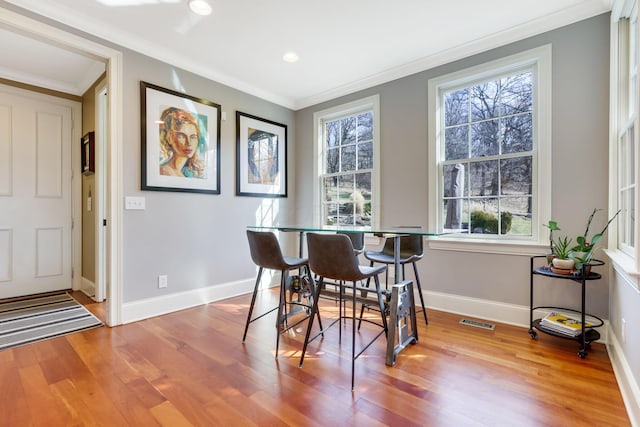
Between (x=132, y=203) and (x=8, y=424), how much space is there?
178cm

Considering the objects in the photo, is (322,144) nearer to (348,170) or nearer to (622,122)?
(348,170)

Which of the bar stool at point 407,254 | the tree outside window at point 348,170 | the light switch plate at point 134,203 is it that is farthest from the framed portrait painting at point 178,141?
the bar stool at point 407,254

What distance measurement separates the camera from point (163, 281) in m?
3.05

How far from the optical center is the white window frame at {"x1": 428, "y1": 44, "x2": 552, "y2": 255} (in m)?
2.54

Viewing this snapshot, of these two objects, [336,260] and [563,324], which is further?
[563,324]

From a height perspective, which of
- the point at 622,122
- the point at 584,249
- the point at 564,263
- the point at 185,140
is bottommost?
the point at 564,263

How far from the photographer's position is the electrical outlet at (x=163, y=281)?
302 cm

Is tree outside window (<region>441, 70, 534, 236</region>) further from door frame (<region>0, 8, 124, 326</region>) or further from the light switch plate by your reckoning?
door frame (<region>0, 8, 124, 326</region>)

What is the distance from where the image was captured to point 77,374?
74.7 inches

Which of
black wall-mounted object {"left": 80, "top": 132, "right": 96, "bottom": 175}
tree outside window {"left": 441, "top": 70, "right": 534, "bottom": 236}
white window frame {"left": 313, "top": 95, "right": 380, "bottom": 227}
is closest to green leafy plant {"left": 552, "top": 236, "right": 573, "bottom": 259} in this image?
tree outside window {"left": 441, "top": 70, "right": 534, "bottom": 236}

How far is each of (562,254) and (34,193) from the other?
17.9ft

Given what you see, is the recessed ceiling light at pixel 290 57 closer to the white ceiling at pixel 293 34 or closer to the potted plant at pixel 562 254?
the white ceiling at pixel 293 34

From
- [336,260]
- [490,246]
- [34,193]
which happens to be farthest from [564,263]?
[34,193]

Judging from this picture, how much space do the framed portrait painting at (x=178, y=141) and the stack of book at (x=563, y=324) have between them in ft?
10.9
